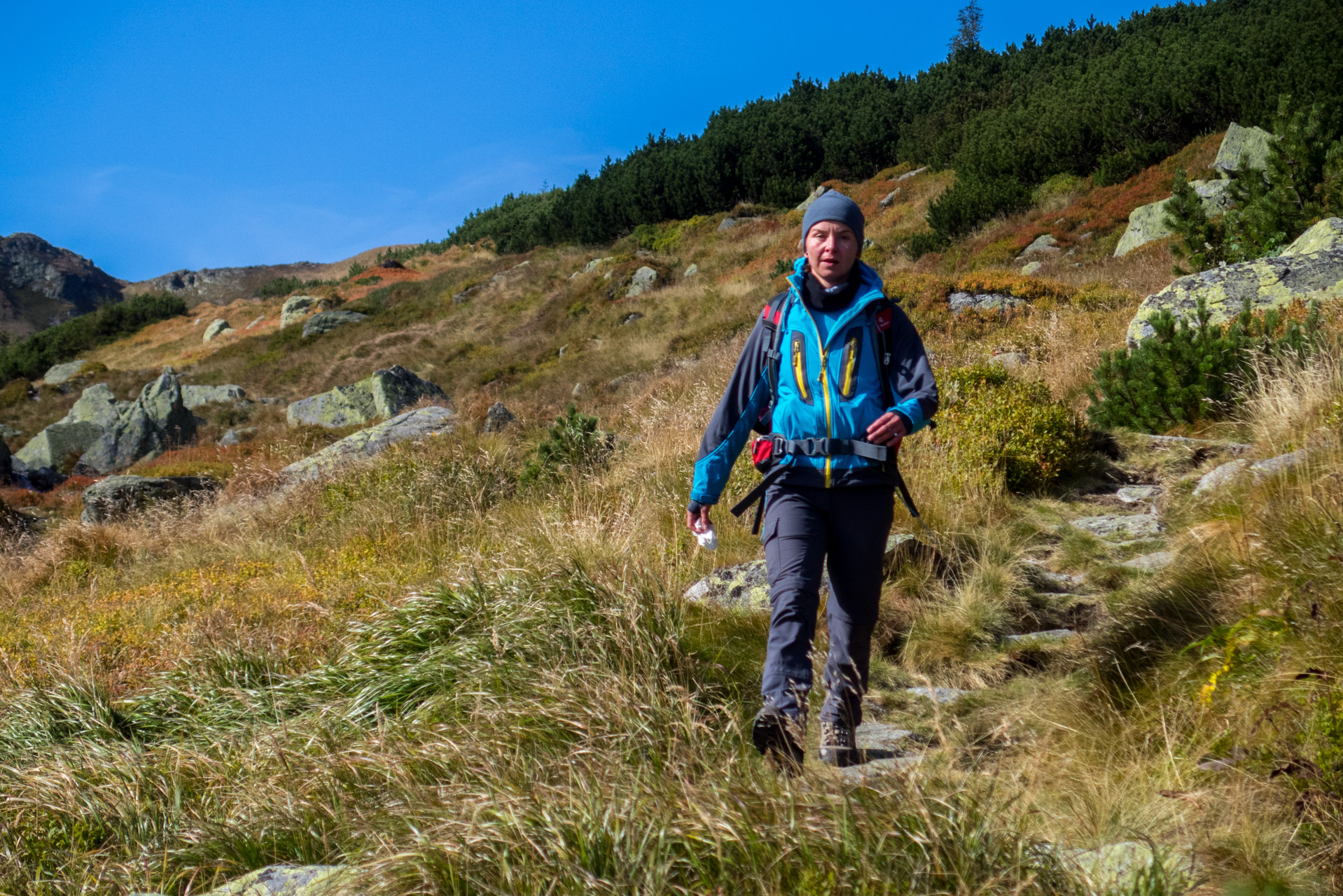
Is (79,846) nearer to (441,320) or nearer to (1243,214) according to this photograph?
(1243,214)

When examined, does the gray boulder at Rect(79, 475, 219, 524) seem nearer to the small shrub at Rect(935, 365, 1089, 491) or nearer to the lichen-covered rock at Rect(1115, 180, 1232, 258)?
the small shrub at Rect(935, 365, 1089, 491)

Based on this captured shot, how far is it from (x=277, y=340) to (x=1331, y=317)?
30626 millimetres

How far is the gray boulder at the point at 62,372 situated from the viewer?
2919 centimetres

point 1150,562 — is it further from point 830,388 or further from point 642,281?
point 642,281

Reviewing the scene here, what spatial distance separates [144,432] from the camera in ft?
56.6

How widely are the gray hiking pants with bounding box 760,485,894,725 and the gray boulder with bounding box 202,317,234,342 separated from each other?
123ft

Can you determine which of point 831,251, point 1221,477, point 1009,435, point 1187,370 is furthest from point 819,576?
point 1187,370

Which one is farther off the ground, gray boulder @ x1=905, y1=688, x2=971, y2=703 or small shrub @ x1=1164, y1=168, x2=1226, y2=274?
small shrub @ x1=1164, y1=168, x2=1226, y2=274

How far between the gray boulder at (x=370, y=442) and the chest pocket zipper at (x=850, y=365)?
7.85m

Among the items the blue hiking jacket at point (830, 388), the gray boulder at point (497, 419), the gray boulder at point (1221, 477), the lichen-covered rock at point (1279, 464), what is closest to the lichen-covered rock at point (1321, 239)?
the gray boulder at point (1221, 477)

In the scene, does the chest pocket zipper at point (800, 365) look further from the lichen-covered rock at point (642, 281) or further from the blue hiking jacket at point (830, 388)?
the lichen-covered rock at point (642, 281)

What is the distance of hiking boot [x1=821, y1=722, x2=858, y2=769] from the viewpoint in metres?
2.49

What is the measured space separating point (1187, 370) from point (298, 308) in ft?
112

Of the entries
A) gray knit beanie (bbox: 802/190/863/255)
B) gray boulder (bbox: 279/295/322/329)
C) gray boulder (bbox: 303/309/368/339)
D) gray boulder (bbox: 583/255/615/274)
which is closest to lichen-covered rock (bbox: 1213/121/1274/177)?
gray knit beanie (bbox: 802/190/863/255)
